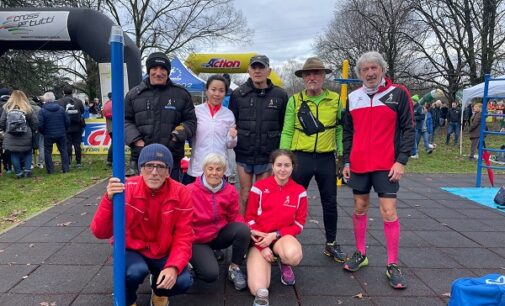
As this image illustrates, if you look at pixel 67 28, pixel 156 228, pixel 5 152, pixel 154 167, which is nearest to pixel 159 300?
pixel 156 228

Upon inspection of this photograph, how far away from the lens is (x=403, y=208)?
6.11 metres

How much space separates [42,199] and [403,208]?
5.63m

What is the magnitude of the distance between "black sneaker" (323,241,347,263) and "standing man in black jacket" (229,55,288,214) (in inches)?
38.2

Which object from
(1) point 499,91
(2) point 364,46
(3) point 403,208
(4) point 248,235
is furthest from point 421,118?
(2) point 364,46

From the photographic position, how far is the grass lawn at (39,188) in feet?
18.5

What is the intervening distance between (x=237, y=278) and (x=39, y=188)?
5.56m

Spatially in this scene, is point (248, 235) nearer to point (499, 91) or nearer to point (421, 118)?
point (499, 91)

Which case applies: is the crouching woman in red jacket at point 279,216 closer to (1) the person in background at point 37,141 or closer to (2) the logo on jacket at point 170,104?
(2) the logo on jacket at point 170,104

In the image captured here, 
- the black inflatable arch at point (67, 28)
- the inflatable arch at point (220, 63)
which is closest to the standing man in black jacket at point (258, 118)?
the black inflatable arch at point (67, 28)

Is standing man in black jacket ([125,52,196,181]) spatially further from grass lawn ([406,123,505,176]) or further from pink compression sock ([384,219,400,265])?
grass lawn ([406,123,505,176])

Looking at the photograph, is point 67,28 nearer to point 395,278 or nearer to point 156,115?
point 156,115

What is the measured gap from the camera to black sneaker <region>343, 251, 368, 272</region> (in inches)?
139

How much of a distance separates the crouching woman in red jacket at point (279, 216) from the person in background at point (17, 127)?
6.64m

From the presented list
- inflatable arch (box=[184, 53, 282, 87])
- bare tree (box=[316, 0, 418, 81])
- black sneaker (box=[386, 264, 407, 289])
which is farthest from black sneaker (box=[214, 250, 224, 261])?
bare tree (box=[316, 0, 418, 81])
